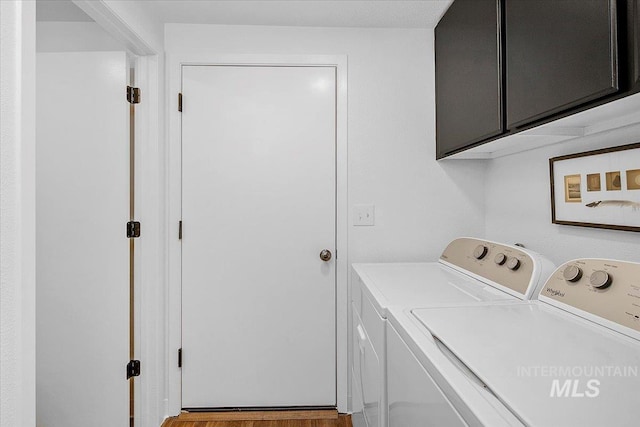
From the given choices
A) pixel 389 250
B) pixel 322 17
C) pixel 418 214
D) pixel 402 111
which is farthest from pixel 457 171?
pixel 322 17

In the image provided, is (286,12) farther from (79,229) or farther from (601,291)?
(601,291)

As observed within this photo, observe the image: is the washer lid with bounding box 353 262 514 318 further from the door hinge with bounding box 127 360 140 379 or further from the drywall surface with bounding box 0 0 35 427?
the door hinge with bounding box 127 360 140 379

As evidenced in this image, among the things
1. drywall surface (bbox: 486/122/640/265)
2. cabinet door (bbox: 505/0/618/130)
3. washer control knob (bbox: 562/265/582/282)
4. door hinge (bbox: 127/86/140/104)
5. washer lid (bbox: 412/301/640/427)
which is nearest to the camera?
washer lid (bbox: 412/301/640/427)

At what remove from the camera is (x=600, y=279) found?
1.00 metres

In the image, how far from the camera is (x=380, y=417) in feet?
4.11

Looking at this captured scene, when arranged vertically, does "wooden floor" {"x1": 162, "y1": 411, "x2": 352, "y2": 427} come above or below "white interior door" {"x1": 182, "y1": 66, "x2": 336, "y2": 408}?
below

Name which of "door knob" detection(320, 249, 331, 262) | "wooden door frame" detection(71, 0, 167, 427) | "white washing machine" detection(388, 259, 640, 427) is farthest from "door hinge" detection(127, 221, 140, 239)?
"white washing machine" detection(388, 259, 640, 427)

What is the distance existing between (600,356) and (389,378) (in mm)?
600

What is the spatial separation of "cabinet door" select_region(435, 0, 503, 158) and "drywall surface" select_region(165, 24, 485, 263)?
115 millimetres

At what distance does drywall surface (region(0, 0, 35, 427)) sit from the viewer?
3.09ft

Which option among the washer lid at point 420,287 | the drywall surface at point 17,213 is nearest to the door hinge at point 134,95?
the drywall surface at point 17,213

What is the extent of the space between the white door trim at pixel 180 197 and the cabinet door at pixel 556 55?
99cm

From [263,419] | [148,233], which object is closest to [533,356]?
[263,419]

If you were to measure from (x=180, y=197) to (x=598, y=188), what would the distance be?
6.44 ft
